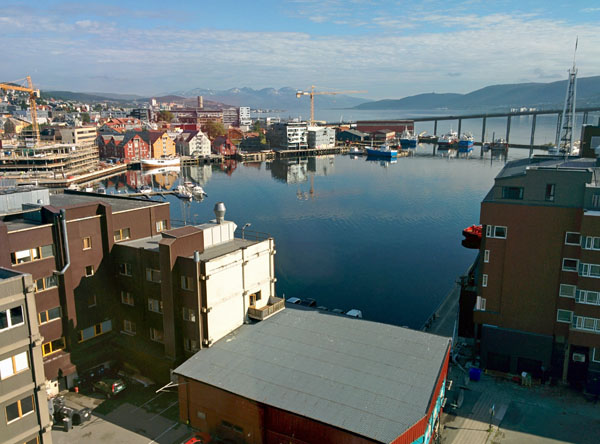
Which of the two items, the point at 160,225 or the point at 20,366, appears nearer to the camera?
the point at 20,366

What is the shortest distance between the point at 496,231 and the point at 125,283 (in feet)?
36.9

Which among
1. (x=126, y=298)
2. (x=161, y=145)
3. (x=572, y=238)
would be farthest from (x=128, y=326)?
(x=161, y=145)

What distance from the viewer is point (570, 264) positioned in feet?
44.7

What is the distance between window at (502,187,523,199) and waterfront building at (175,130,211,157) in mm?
78144

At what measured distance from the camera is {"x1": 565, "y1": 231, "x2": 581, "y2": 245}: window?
13.5 m

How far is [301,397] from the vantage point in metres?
9.44

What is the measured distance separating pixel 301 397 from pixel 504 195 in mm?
9033

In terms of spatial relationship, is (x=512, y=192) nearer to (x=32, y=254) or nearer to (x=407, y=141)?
(x=32, y=254)

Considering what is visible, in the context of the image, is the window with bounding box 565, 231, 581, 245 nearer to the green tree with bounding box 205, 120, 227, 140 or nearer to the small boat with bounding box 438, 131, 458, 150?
the small boat with bounding box 438, 131, 458, 150

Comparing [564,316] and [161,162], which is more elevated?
[564,316]

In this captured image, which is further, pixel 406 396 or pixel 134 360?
pixel 134 360

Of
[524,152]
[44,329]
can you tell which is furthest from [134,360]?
[524,152]

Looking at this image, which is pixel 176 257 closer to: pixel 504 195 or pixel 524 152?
pixel 504 195

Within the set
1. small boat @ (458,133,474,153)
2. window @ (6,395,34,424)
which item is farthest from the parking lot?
small boat @ (458,133,474,153)
